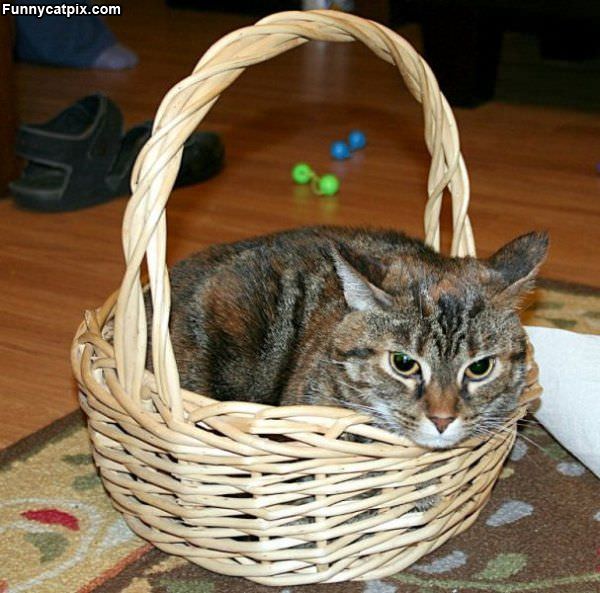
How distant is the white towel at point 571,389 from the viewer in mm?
1663

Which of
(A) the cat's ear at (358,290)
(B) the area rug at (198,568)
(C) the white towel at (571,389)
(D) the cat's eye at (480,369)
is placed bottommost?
(B) the area rug at (198,568)

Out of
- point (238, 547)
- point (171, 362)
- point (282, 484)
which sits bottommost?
point (238, 547)

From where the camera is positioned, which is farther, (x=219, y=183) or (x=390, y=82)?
(x=390, y=82)

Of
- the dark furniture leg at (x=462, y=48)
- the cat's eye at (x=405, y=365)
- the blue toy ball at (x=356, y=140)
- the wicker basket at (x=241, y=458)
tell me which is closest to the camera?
the wicker basket at (x=241, y=458)

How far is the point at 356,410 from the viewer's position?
1418 mm

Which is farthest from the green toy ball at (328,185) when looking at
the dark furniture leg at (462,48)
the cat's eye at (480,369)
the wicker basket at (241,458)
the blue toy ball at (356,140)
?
the cat's eye at (480,369)

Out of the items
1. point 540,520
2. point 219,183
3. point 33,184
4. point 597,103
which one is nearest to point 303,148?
point 219,183

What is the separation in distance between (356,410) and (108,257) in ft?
→ 4.37

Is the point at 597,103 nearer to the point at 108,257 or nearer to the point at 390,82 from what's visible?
the point at 390,82

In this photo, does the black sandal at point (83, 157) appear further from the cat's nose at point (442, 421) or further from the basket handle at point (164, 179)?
the cat's nose at point (442, 421)

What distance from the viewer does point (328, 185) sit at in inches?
118

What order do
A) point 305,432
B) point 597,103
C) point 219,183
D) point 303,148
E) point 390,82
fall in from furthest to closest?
point 390,82, point 597,103, point 303,148, point 219,183, point 305,432

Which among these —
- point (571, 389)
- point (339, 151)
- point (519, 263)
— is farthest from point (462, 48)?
point (519, 263)

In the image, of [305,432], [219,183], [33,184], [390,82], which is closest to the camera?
[305,432]
